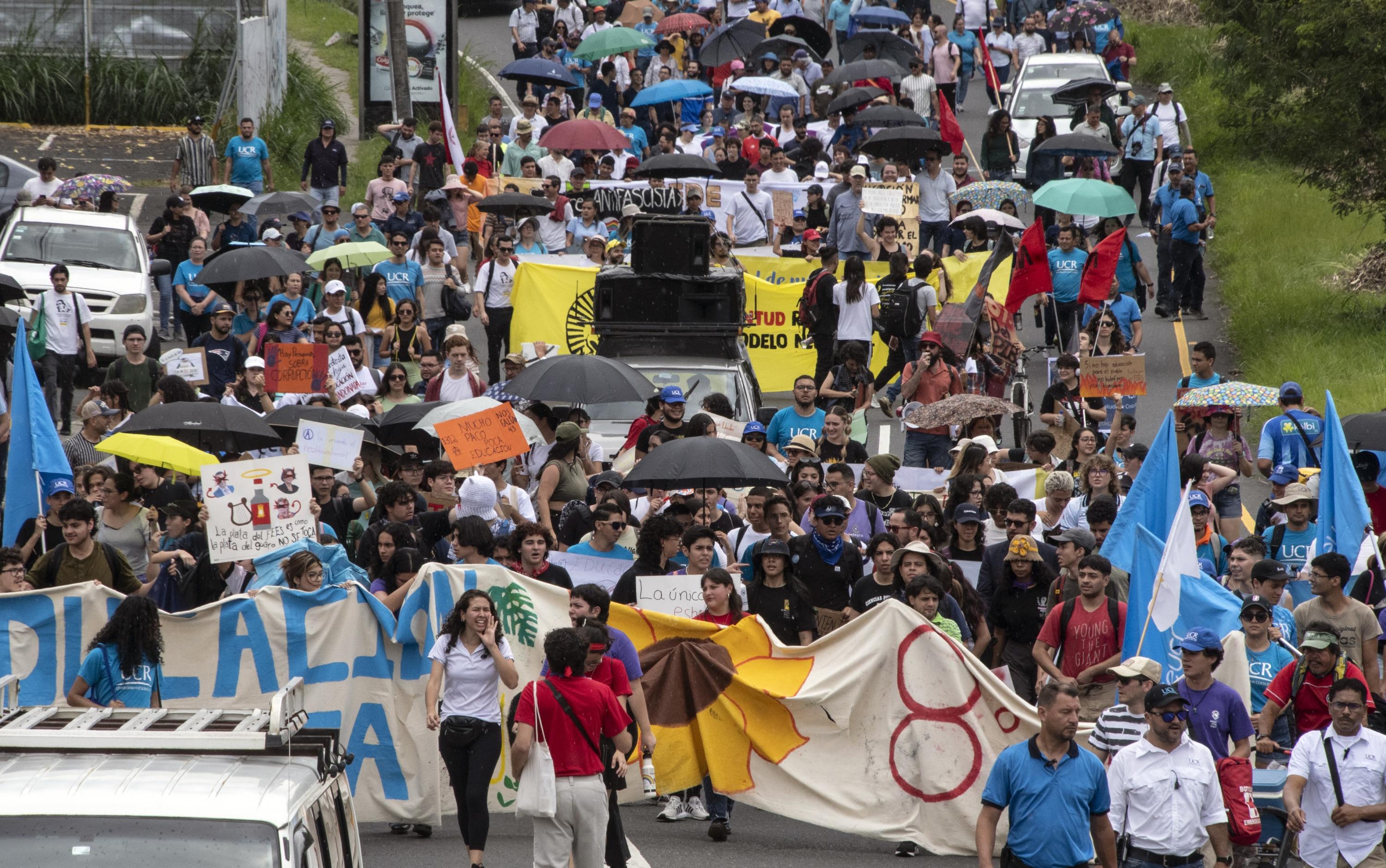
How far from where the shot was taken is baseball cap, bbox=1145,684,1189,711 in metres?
8.91

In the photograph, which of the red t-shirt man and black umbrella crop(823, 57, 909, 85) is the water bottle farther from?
black umbrella crop(823, 57, 909, 85)

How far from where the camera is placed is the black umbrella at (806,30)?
34250 millimetres

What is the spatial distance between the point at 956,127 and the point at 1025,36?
7085mm

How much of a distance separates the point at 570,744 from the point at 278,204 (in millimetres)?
15700

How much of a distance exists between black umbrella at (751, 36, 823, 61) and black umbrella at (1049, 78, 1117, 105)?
4.90 metres

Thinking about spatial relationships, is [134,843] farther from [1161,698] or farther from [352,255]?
[352,255]

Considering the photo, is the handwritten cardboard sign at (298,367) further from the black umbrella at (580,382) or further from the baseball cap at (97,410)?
the black umbrella at (580,382)

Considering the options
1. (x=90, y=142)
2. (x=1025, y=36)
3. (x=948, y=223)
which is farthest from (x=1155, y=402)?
(x=90, y=142)

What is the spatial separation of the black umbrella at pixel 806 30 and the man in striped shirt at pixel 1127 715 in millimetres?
25485

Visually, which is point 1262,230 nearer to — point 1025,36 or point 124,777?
point 1025,36

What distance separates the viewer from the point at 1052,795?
8.71m

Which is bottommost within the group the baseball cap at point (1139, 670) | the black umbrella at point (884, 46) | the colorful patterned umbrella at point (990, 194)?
the baseball cap at point (1139, 670)

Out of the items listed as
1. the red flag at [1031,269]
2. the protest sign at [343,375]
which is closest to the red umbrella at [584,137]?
the red flag at [1031,269]

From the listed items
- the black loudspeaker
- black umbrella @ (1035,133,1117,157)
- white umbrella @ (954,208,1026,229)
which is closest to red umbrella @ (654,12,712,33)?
black umbrella @ (1035,133,1117,157)
